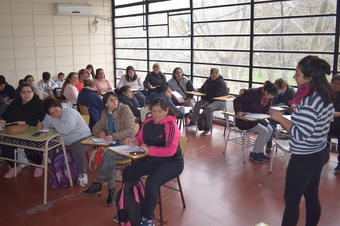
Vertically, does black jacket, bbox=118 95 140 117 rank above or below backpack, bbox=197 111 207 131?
above

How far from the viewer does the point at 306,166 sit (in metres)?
2.26

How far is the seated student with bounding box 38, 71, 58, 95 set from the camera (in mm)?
8008

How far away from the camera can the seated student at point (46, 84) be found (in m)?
8.01

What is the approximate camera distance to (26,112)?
4395 millimetres

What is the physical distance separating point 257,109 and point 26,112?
10.6 ft

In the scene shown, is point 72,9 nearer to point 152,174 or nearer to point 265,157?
point 265,157

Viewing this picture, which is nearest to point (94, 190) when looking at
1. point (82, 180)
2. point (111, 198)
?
point (111, 198)

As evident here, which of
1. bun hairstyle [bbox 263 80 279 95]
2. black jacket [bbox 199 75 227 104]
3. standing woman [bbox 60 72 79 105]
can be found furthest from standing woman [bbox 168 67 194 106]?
bun hairstyle [bbox 263 80 279 95]

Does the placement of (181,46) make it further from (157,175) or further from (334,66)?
(157,175)

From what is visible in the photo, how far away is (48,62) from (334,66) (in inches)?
→ 284

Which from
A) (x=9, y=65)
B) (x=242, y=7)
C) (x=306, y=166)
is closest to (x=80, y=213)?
(x=306, y=166)

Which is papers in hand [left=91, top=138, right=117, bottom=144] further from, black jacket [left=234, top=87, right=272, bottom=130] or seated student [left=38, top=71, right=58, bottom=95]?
seated student [left=38, top=71, right=58, bottom=95]

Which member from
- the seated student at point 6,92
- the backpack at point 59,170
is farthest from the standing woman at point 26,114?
the seated student at point 6,92

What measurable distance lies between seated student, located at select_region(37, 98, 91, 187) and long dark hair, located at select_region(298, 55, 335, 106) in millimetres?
2727
